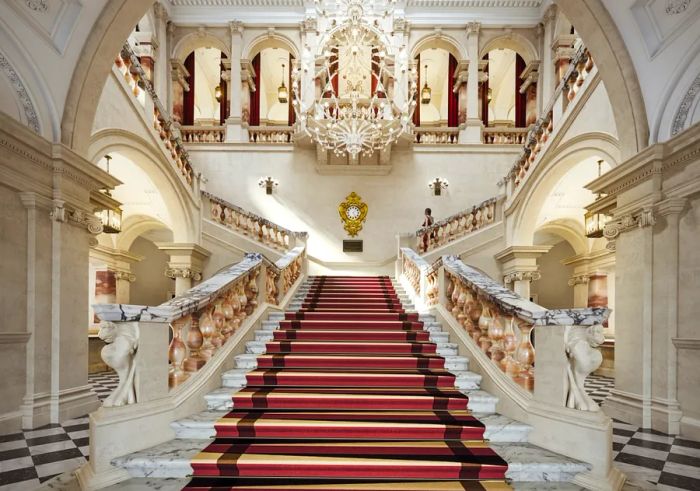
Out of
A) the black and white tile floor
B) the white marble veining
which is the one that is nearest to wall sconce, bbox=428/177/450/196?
the white marble veining

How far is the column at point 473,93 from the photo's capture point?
43.4 ft

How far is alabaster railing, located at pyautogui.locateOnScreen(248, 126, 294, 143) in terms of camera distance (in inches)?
520

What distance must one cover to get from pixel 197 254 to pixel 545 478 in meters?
9.29

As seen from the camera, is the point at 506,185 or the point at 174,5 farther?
the point at 174,5

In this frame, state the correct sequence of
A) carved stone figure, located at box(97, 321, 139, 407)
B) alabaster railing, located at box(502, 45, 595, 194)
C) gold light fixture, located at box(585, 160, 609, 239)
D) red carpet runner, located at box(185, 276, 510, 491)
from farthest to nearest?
1. gold light fixture, located at box(585, 160, 609, 239)
2. alabaster railing, located at box(502, 45, 595, 194)
3. carved stone figure, located at box(97, 321, 139, 407)
4. red carpet runner, located at box(185, 276, 510, 491)

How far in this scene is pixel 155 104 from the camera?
29.1ft

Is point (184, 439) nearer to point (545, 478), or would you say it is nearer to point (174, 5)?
point (545, 478)

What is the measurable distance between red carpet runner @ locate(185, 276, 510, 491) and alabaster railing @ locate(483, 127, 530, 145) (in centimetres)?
954

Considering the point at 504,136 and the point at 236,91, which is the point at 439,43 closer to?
the point at 504,136

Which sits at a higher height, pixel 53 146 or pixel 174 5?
pixel 174 5

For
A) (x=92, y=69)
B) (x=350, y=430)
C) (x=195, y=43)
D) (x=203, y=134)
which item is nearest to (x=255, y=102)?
(x=203, y=134)

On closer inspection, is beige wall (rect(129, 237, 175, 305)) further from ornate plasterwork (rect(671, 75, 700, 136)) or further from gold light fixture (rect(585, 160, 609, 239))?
ornate plasterwork (rect(671, 75, 700, 136))

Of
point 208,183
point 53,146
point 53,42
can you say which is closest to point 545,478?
point 53,146

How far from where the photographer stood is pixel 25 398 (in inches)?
187
